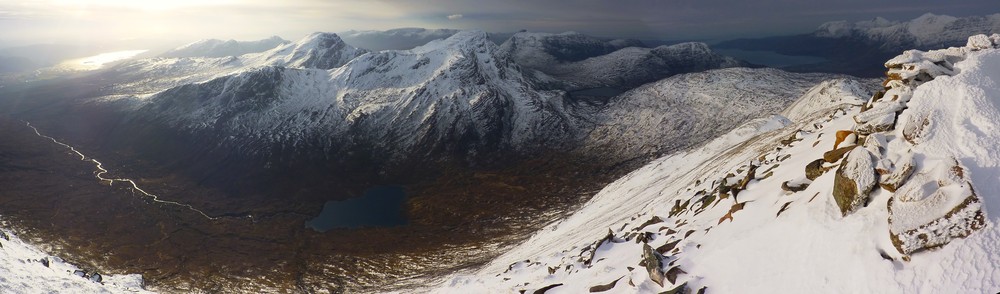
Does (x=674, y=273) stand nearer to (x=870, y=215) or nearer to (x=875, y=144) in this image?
(x=870, y=215)

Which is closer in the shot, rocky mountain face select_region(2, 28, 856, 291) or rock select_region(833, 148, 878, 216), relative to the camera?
rock select_region(833, 148, 878, 216)

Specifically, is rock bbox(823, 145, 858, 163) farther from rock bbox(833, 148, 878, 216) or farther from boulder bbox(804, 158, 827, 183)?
rock bbox(833, 148, 878, 216)

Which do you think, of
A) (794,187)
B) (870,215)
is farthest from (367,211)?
(870,215)

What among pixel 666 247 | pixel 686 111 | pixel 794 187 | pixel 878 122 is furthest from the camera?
pixel 686 111

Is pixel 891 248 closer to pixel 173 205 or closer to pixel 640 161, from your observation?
pixel 640 161

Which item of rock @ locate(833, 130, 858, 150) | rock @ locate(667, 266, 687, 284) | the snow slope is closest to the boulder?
rock @ locate(833, 130, 858, 150)

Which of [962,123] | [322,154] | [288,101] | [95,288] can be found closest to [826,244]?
[962,123]

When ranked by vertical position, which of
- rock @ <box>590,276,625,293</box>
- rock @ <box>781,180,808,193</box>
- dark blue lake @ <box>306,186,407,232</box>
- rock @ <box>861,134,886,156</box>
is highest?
rock @ <box>861,134,886,156</box>
